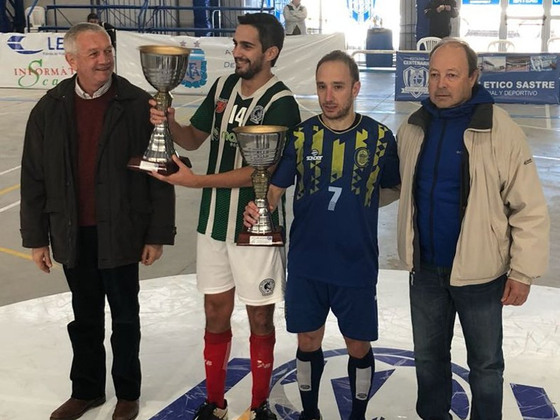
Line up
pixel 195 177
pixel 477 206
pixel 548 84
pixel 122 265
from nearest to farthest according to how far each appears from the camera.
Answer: pixel 477 206, pixel 195 177, pixel 122 265, pixel 548 84

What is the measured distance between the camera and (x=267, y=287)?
302cm

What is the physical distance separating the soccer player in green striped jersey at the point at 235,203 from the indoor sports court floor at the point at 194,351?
1.13 feet

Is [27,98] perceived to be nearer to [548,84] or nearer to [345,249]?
[548,84]

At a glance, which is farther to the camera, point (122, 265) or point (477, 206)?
point (122, 265)

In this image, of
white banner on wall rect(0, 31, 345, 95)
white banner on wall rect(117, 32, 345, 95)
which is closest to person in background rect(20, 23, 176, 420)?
white banner on wall rect(0, 31, 345, 95)

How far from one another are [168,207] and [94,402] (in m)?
1.02

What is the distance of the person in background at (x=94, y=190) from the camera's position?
2967 mm

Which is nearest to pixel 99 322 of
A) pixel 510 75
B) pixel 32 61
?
pixel 510 75

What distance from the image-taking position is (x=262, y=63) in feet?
9.57

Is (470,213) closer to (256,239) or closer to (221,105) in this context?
(256,239)

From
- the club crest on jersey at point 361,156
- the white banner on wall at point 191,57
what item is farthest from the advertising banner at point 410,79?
the club crest on jersey at point 361,156

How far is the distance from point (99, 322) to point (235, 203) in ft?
2.89

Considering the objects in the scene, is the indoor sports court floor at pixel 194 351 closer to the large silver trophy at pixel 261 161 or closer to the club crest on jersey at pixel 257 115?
the large silver trophy at pixel 261 161

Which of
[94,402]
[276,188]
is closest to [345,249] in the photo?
[276,188]
